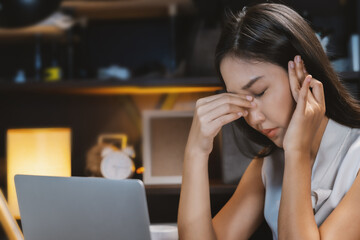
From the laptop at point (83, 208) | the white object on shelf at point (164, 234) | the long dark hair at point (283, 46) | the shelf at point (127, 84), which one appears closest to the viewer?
the laptop at point (83, 208)

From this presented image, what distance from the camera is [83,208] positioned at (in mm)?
1015

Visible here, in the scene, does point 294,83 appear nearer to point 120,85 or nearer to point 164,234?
point 164,234

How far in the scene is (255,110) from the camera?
1275 millimetres

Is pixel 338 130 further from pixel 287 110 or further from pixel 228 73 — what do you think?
pixel 228 73

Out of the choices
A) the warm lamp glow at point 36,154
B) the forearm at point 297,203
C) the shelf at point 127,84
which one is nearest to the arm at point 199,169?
the forearm at point 297,203

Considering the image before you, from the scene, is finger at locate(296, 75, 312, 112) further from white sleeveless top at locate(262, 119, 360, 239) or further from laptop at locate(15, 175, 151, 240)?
laptop at locate(15, 175, 151, 240)

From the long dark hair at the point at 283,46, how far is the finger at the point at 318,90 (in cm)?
7

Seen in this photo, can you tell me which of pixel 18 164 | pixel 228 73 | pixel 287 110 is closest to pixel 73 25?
pixel 18 164

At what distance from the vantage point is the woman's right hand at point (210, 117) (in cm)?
130

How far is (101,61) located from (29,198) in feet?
4.08

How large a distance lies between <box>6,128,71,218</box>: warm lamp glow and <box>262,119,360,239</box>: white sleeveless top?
880 mm

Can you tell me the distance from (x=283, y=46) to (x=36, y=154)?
1108 mm

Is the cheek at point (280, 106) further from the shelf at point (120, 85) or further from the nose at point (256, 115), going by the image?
the shelf at point (120, 85)

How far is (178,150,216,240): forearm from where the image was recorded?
135cm
